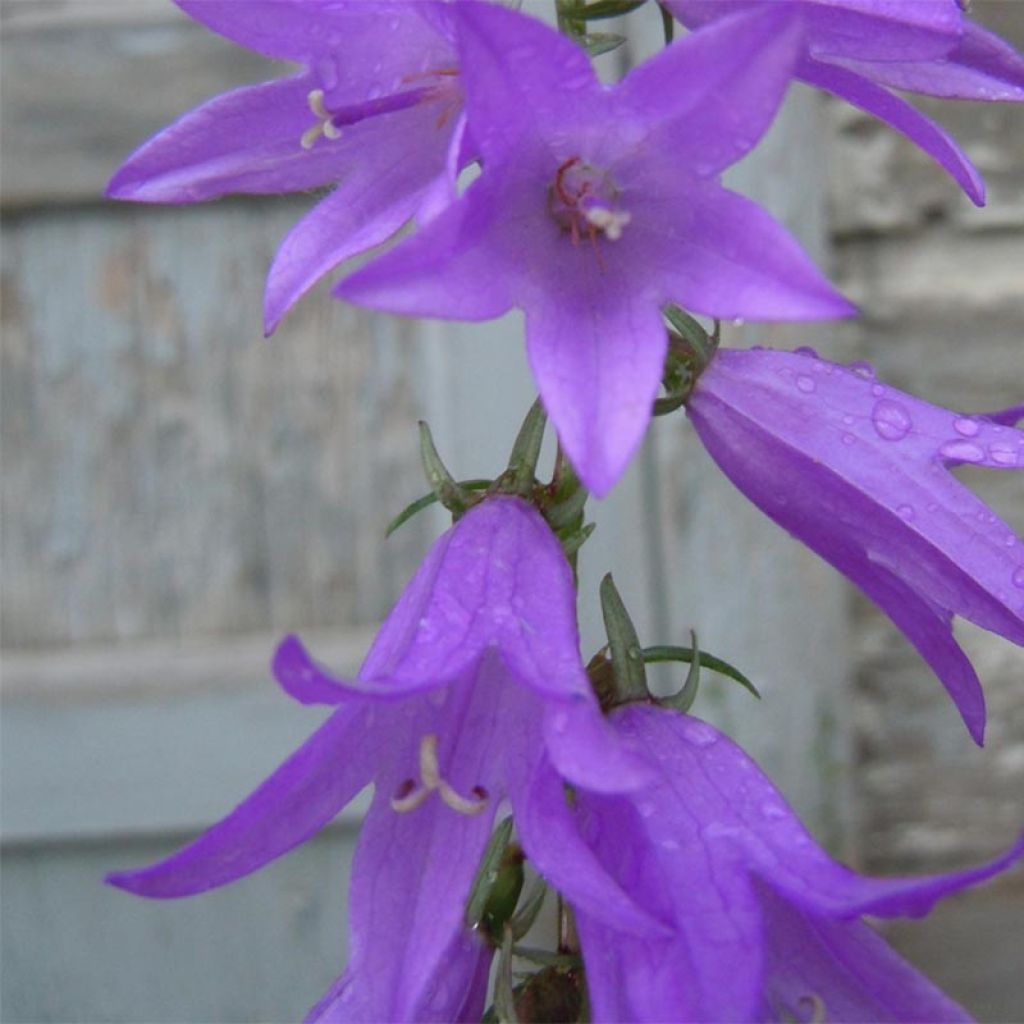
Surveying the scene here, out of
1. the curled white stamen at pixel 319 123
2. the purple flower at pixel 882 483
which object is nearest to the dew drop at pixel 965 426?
the purple flower at pixel 882 483

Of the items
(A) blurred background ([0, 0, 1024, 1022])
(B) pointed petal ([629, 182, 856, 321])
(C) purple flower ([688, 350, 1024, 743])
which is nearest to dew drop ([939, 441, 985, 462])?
(C) purple flower ([688, 350, 1024, 743])

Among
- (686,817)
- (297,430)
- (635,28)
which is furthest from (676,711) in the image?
Result: (297,430)

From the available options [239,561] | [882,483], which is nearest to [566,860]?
[882,483]

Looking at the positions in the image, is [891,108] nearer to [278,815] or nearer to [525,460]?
[525,460]

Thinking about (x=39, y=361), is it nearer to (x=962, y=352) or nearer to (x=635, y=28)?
(x=635, y=28)

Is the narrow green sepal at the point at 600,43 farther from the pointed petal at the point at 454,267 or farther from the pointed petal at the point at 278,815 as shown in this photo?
the pointed petal at the point at 278,815

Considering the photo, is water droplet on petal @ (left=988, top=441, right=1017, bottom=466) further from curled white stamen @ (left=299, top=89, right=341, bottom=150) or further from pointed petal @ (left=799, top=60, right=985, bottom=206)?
curled white stamen @ (left=299, top=89, right=341, bottom=150)
